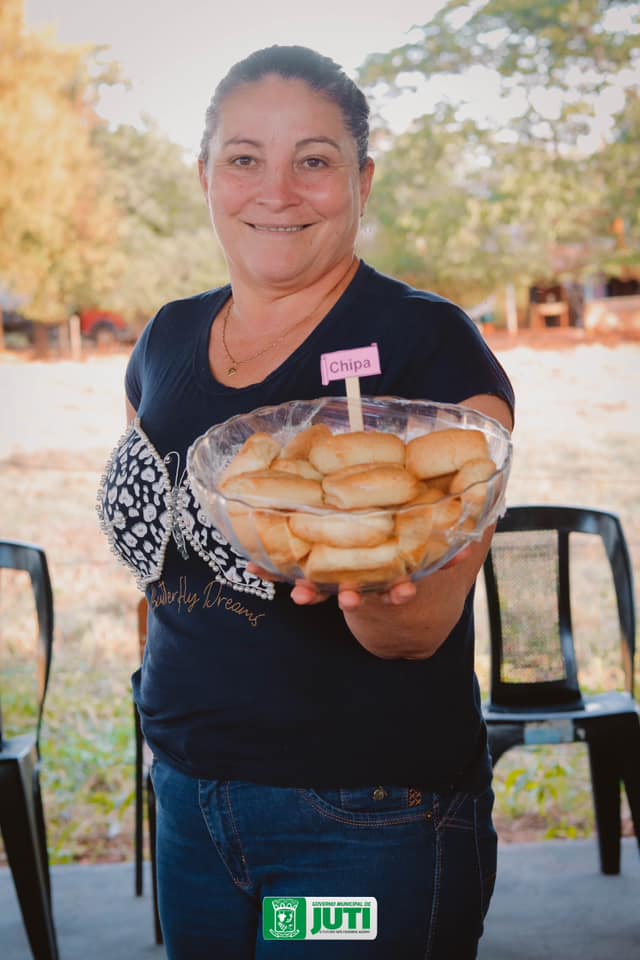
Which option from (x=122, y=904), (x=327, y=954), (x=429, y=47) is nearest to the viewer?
(x=327, y=954)

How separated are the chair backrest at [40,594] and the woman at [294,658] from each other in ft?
3.67

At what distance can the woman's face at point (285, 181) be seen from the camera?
44.3 inches

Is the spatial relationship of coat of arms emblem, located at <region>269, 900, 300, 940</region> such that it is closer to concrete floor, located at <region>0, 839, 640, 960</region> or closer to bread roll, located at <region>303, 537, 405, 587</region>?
bread roll, located at <region>303, 537, 405, 587</region>

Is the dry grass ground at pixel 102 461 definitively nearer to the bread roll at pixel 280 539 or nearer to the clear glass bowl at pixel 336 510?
the clear glass bowl at pixel 336 510

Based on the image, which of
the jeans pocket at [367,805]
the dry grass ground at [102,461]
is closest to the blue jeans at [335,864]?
the jeans pocket at [367,805]

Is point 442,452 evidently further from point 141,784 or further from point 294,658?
point 141,784

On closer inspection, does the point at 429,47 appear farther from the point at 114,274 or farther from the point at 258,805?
the point at 258,805

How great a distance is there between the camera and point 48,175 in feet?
11.6

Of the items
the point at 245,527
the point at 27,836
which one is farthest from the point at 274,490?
the point at 27,836

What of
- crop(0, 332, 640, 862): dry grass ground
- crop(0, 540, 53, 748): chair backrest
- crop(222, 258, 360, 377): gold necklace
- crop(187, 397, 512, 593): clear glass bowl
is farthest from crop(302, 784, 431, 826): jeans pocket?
crop(0, 332, 640, 862): dry grass ground

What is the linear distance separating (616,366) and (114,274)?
1.78 meters

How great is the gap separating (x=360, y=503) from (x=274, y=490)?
2.6 inches

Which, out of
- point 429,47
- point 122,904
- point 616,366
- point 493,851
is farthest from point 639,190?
point 493,851

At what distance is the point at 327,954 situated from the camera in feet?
3.32
